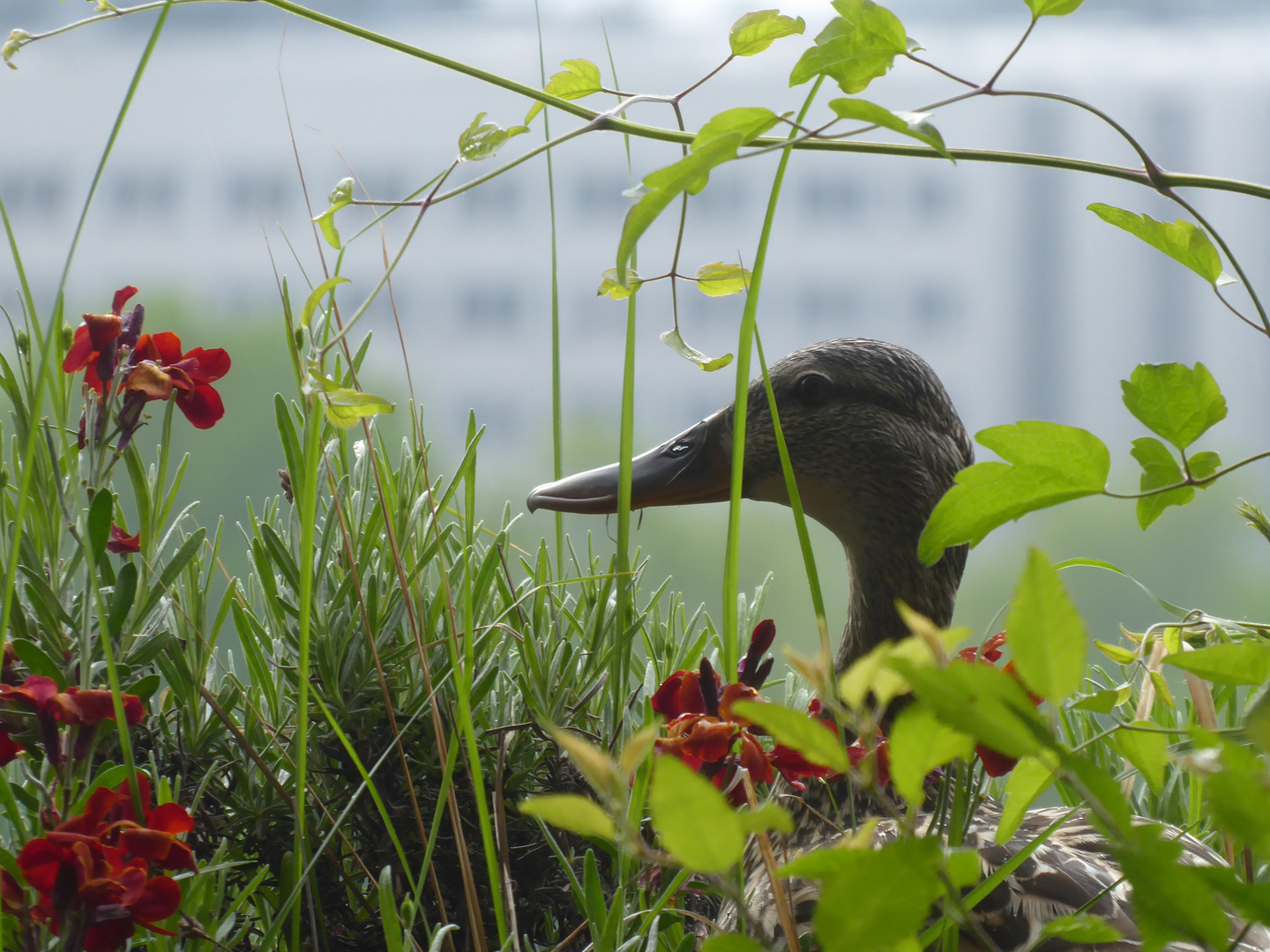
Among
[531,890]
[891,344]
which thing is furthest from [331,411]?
[891,344]

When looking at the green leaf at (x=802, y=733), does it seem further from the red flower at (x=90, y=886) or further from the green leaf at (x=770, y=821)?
the red flower at (x=90, y=886)

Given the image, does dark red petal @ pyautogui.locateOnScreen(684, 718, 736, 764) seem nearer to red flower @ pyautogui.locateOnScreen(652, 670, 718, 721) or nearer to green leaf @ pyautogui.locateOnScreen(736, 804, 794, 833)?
red flower @ pyautogui.locateOnScreen(652, 670, 718, 721)

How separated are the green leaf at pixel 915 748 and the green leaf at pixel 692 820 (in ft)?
0.13

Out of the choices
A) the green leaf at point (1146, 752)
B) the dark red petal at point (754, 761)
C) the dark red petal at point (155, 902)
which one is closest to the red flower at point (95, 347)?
the dark red petal at point (155, 902)

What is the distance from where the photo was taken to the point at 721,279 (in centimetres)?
46

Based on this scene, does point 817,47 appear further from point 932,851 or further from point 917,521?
point 917,521

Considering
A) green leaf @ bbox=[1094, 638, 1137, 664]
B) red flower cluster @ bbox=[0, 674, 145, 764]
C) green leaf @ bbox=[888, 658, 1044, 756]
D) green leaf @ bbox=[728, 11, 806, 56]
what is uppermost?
green leaf @ bbox=[728, 11, 806, 56]

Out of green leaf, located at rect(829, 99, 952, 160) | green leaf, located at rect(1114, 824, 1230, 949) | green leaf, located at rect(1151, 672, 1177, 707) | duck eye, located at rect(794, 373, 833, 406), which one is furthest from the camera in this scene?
duck eye, located at rect(794, 373, 833, 406)

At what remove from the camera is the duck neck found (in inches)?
29.6

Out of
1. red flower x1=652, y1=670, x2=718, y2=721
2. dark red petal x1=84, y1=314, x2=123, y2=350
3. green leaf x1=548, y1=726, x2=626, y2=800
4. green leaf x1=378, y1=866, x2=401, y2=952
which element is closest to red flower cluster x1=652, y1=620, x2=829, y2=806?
red flower x1=652, y1=670, x2=718, y2=721

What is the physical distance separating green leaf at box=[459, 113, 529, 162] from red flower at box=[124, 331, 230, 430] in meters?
0.20

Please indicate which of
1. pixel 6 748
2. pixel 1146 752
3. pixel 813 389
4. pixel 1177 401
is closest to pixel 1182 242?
pixel 1177 401

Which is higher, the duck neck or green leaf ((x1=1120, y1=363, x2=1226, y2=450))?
green leaf ((x1=1120, y1=363, x2=1226, y2=450))

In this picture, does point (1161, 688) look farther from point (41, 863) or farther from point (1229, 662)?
point (41, 863)
